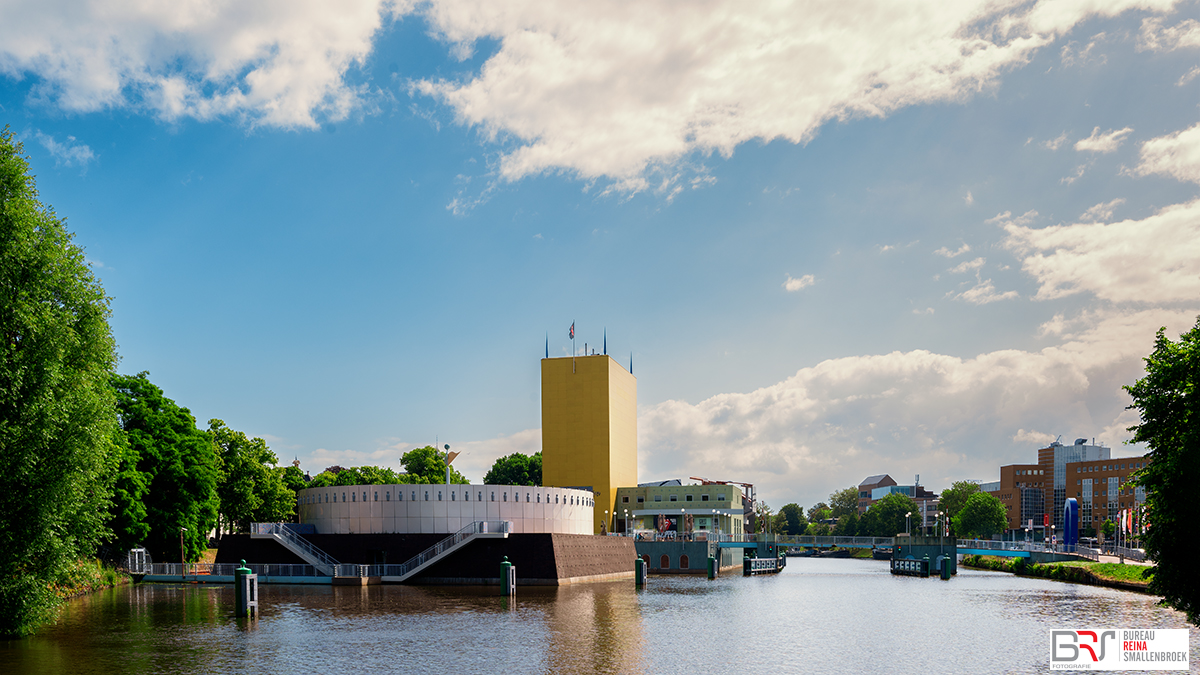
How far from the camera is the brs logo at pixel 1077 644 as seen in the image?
34.4 metres

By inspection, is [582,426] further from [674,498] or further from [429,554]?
[429,554]

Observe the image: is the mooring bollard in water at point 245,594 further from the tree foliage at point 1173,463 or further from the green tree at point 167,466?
the tree foliage at point 1173,463

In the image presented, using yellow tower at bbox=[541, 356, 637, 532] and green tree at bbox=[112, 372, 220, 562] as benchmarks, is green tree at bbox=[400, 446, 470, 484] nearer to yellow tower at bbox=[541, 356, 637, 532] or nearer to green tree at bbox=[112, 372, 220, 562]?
yellow tower at bbox=[541, 356, 637, 532]

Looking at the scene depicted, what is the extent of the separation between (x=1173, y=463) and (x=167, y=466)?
7226 centimetres

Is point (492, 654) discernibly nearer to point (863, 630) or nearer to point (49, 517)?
point (49, 517)

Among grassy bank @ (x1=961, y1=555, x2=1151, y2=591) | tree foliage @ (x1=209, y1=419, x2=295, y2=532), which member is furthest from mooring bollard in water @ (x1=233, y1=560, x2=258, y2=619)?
grassy bank @ (x1=961, y1=555, x2=1151, y2=591)

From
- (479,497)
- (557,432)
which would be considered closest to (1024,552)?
(557,432)

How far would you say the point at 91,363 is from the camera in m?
35.0

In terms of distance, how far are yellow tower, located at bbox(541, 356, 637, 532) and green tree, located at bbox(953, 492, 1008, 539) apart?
9436 cm

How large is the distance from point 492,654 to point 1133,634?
28.2 meters

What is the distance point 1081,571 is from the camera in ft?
300

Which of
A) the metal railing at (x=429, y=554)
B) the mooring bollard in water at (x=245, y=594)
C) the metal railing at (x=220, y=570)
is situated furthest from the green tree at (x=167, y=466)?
the mooring bollard in water at (x=245, y=594)

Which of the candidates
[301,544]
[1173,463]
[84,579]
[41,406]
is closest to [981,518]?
[301,544]

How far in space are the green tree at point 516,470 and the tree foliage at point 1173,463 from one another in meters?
136
